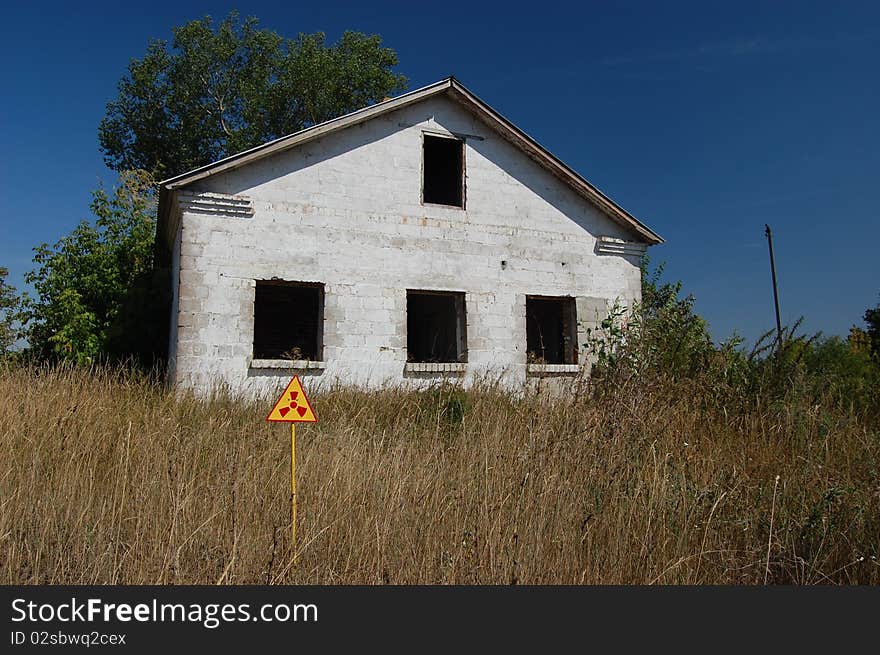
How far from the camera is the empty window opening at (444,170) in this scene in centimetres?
1241

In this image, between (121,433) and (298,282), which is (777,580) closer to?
(121,433)

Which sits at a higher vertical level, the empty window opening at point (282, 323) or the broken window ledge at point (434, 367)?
the empty window opening at point (282, 323)

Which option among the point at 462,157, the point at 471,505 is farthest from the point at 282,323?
the point at 471,505

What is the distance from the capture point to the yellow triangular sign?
4.01 metres

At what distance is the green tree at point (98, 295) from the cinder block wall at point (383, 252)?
2.77 meters

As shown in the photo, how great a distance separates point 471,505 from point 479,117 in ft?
33.9

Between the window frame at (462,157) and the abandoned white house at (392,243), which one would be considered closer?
the abandoned white house at (392,243)

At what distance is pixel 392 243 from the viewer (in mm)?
11391

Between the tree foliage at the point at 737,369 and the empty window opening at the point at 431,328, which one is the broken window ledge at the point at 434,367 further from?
the tree foliage at the point at 737,369

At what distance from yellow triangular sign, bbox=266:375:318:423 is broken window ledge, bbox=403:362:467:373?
691cm

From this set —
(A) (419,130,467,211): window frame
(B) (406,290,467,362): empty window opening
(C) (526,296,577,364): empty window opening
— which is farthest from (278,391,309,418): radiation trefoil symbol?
(B) (406,290,467,362): empty window opening

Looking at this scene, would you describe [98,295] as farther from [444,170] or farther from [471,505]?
[471,505]

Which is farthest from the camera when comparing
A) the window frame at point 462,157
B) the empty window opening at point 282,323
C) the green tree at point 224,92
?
the green tree at point 224,92

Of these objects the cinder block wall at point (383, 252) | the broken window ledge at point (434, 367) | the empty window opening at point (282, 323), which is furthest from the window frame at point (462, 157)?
the empty window opening at point (282, 323)
